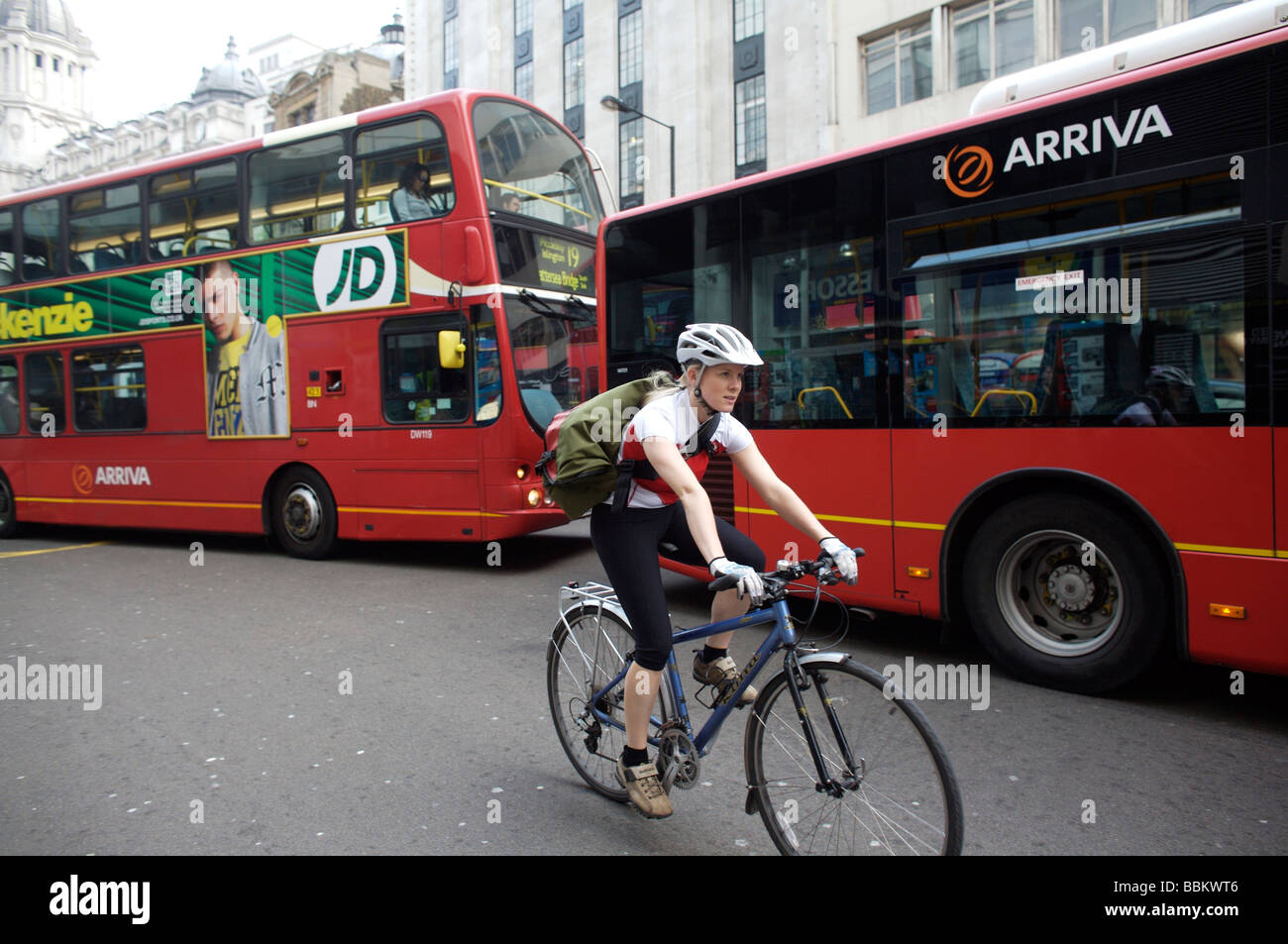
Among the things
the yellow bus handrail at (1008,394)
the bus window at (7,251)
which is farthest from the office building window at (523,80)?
the yellow bus handrail at (1008,394)

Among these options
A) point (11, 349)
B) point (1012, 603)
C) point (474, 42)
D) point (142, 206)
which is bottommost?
point (1012, 603)

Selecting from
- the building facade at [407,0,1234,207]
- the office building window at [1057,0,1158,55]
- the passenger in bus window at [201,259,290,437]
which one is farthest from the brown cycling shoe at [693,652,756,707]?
the office building window at [1057,0,1158,55]

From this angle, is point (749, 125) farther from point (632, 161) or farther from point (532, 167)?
point (532, 167)

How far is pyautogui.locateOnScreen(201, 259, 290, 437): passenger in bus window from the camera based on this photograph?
32.6 ft

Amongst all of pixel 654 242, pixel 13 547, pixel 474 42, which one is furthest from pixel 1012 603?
pixel 474 42

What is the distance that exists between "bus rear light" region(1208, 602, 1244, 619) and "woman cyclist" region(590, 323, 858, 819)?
2.44 metres

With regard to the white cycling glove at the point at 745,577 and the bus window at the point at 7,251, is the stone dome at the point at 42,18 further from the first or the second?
the white cycling glove at the point at 745,577

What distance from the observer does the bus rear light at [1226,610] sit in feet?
13.8

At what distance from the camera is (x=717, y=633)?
3201 millimetres

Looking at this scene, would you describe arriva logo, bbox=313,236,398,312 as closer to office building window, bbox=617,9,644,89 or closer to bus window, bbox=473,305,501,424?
bus window, bbox=473,305,501,424

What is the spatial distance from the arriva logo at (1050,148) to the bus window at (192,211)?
790cm

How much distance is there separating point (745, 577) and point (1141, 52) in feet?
12.6
